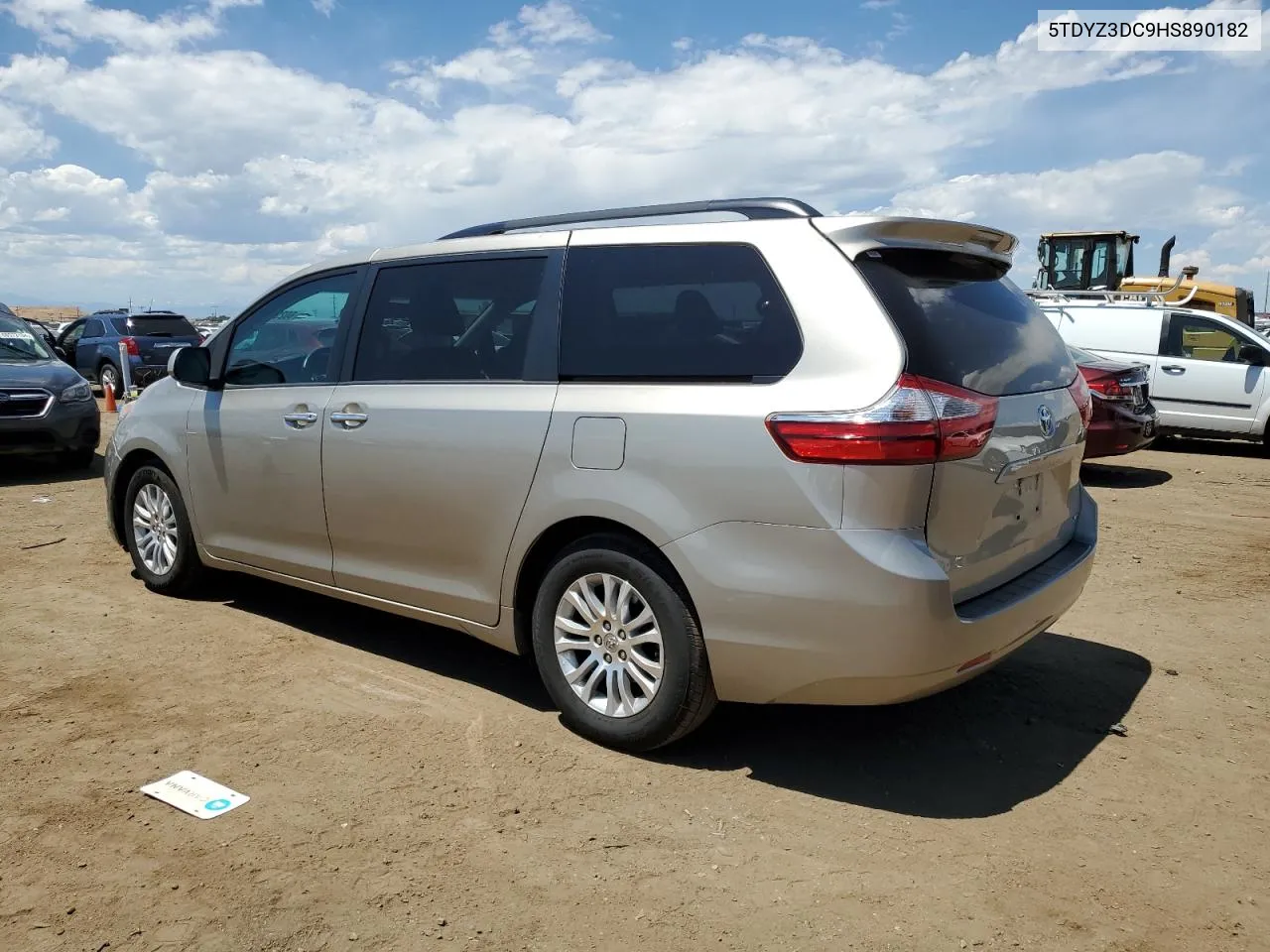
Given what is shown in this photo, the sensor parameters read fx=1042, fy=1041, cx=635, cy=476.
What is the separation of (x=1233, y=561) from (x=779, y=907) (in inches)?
211

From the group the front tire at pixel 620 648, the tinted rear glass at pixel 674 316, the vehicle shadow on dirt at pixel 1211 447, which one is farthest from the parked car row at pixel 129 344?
the front tire at pixel 620 648

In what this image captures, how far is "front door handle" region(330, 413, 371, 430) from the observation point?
4.50m

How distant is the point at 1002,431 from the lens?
3.38 meters

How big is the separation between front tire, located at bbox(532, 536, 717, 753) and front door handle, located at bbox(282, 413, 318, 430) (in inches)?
59.9

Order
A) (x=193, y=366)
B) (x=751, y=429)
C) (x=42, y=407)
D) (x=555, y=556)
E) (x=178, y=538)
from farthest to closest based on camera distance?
(x=42, y=407) < (x=178, y=538) < (x=193, y=366) < (x=555, y=556) < (x=751, y=429)

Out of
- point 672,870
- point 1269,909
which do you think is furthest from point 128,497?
point 1269,909

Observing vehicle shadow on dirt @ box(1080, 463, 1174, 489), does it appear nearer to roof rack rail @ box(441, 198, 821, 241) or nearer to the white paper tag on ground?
roof rack rail @ box(441, 198, 821, 241)

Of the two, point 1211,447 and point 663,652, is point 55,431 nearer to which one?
point 663,652

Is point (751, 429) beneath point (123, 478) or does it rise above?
above

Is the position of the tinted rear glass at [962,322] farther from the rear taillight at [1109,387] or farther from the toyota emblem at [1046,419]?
the rear taillight at [1109,387]

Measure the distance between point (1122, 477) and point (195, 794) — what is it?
380 inches

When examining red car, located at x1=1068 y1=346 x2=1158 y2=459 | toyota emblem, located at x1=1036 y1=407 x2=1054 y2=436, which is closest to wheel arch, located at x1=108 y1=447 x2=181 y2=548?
toyota emblem, located at x1=1036 y1=407 x2=1054 y2=436

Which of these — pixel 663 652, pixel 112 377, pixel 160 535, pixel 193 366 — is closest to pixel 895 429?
pixel 663 652

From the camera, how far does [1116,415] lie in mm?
9469
